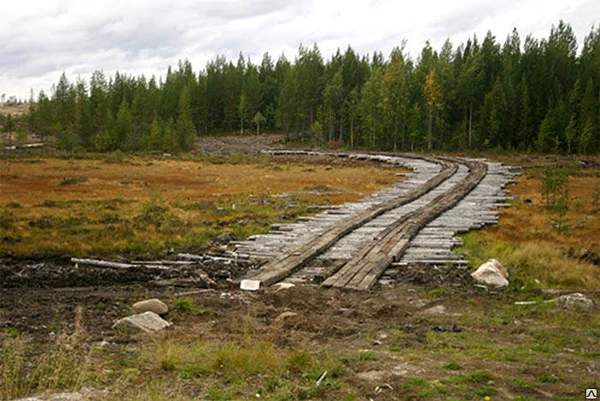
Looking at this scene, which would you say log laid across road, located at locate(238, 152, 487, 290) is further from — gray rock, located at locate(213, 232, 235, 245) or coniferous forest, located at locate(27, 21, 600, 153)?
coniferous forest, located at locate(27, 21, 600, 153)

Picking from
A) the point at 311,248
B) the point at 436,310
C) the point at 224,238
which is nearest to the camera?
the point at 436,310

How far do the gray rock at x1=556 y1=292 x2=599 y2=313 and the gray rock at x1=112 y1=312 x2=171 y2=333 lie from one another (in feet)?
22.3

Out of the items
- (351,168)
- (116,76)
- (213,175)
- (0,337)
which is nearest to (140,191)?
(213,175)

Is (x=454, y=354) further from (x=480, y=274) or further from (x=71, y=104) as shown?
(x=71, y=104)

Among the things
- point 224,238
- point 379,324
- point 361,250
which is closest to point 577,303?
point 379,324

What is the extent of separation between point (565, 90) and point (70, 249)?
242 ft


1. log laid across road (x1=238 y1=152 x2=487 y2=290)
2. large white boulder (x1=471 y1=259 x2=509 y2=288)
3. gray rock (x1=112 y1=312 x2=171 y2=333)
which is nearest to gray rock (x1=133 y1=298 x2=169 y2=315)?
gray rock (x1=112 y1=312 x2=171 y2=333)

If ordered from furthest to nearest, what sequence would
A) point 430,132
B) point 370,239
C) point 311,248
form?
point 430,132 < point 370,239 < point 311,248

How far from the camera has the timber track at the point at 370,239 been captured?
1252 centimetres

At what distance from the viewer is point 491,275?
12.0m

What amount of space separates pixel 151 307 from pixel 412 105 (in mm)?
69572

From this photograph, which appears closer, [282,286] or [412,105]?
[282,286]

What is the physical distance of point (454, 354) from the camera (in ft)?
24.2

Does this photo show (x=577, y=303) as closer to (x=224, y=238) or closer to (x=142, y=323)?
(x=142, y=323)
